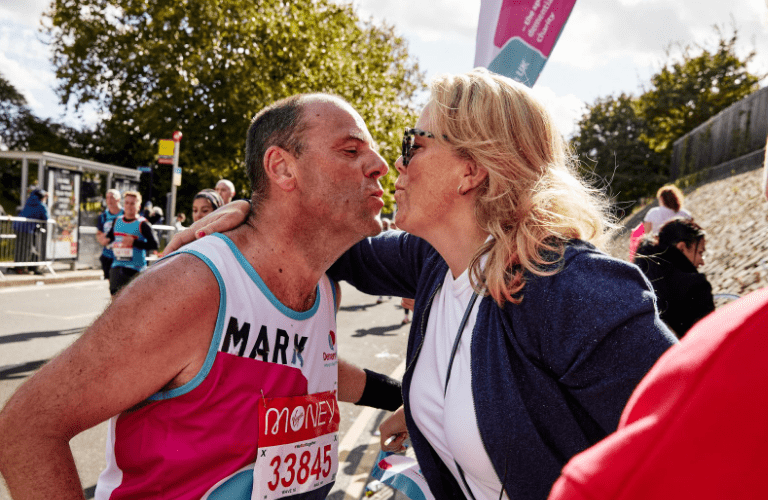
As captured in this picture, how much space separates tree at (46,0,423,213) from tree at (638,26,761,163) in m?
20.0

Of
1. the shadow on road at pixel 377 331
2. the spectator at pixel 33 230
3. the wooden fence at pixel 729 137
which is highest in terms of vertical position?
the wooden fence at pixel 729 137

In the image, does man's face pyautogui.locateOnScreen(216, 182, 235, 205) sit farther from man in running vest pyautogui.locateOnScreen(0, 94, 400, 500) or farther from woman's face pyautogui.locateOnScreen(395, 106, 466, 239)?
woman's face pyautogui.locateOnScreen(395, 106, 466, 239)

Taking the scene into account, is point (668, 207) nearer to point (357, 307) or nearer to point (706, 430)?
point (357, 307)

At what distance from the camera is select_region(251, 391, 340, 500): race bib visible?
1750 mm

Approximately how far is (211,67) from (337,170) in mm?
20384

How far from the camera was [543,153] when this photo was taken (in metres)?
1.88

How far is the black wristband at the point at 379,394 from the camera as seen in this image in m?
2.46

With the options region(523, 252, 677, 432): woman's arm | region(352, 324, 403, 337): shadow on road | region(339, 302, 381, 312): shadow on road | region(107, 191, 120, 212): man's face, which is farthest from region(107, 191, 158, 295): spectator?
region(523, 252, 677, 432): woman's arm

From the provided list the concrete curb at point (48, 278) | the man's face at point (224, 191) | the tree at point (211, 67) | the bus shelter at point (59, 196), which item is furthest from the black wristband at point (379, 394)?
the tree at point (211, 67)

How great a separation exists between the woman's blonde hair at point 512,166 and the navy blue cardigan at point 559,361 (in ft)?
0.49

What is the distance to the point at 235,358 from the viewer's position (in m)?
1.70

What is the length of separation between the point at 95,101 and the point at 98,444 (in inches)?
975

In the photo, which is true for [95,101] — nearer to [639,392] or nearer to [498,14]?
[498,14]

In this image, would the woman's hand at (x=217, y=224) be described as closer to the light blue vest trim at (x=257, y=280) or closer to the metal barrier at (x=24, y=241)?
the light blue vest trim at (x=257, y=280)
